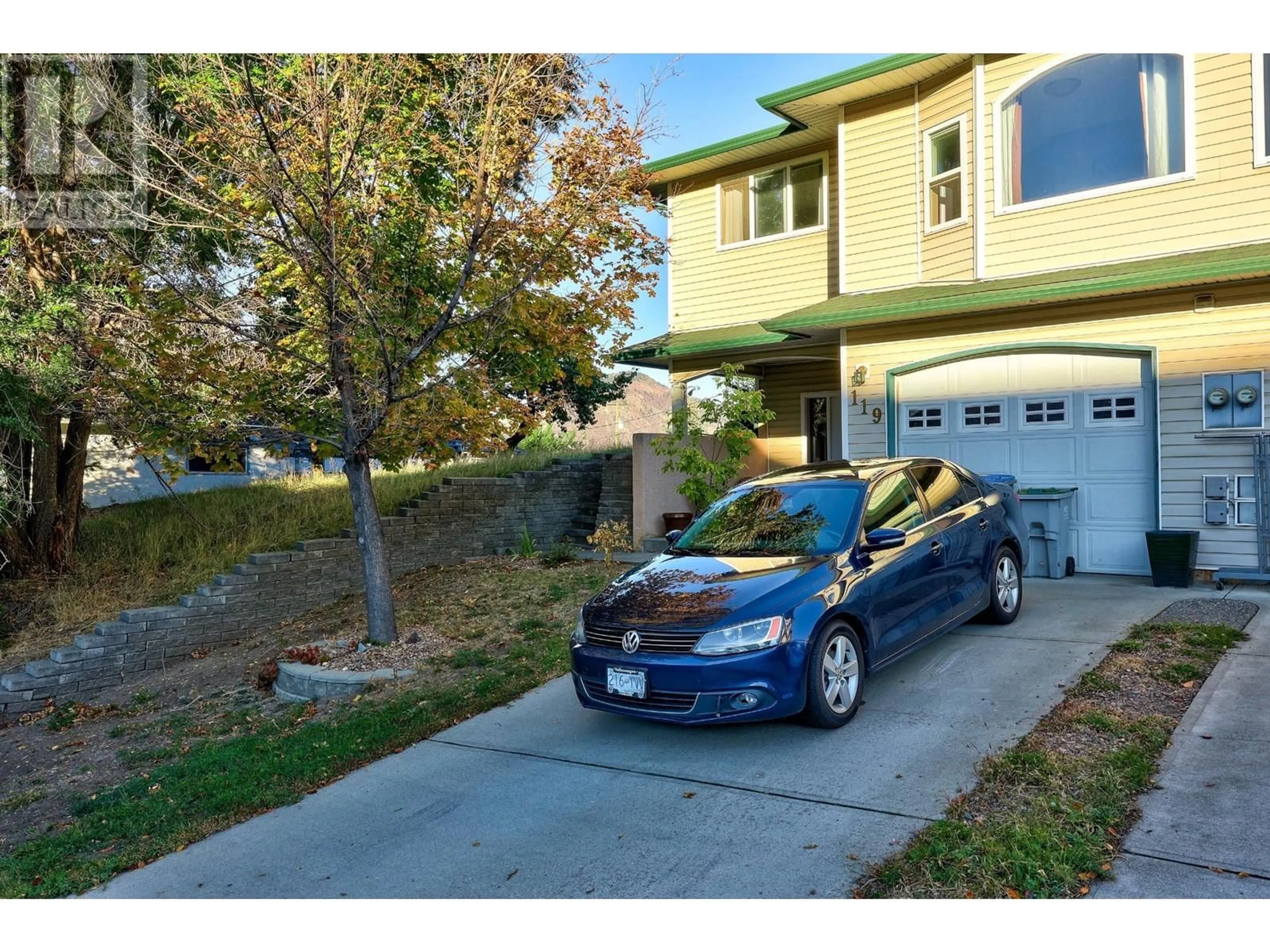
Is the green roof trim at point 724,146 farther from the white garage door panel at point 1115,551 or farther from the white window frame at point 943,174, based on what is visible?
the white garage door panel at point 1115,551

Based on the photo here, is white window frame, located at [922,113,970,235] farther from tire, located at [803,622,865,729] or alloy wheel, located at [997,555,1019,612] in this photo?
tire, located at [803,622,865,729]

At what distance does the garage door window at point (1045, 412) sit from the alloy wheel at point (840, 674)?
644 cm

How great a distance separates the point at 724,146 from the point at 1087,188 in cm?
609

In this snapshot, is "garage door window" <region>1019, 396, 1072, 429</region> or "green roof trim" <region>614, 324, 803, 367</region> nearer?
"garage door window" <region>1019, 396, 1072, 429</region>

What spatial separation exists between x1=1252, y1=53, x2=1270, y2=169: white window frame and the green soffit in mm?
3387

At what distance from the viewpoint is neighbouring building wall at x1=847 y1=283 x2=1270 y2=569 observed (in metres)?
9.21

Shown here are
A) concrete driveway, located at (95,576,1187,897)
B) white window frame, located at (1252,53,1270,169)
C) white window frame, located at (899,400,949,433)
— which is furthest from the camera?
white window frame, located at (899,400,949,433)

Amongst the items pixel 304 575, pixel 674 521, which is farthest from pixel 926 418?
pixel 304 575

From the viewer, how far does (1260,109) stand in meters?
9.20

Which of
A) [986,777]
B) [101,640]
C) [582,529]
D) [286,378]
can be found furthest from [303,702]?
[582,529]

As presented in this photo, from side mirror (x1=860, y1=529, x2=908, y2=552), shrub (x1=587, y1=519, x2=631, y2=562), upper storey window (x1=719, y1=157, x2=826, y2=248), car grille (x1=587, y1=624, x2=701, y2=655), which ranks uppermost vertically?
upper storey window (x1=719, y1=157, x2=826, y2=248)

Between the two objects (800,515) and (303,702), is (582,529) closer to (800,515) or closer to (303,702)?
(303,702)

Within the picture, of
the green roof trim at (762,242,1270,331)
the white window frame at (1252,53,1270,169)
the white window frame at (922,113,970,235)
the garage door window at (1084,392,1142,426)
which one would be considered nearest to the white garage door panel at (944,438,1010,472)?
the garage door window at (1084,392,1142,426)

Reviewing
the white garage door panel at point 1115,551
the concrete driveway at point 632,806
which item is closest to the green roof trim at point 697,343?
the white garage door panel at point 1115,551
